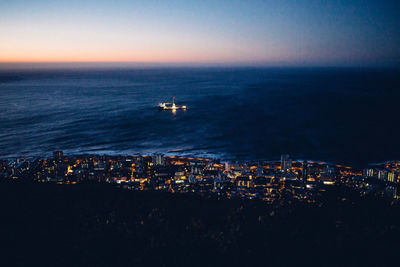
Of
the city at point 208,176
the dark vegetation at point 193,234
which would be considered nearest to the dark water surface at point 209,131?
the city at point 208,176

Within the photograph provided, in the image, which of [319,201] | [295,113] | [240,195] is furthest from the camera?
[295,113]

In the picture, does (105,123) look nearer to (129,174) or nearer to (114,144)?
(114,144)

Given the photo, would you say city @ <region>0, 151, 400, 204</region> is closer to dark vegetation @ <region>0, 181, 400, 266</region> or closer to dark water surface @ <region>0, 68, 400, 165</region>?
dark water surface @ <region>0, 68, 400, 165</region>

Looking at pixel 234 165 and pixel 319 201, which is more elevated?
pixel 319 201

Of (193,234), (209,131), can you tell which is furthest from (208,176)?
(209,131)

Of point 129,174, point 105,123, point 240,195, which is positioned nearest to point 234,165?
point 240,195

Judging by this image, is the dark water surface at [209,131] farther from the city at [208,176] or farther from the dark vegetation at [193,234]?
the dark vegetation at [193,234]

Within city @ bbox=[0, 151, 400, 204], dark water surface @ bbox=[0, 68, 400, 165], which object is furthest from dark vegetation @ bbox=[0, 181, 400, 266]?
dark water surface @ bbox=[0, 68, 400, 165]
